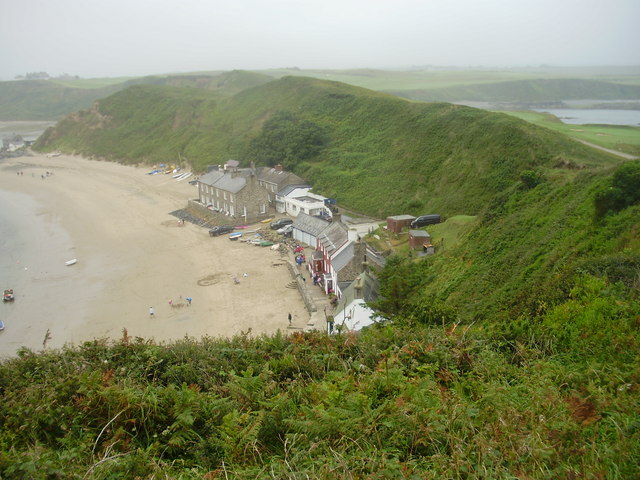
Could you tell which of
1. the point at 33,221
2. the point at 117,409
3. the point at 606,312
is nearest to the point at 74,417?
the point at 117,409

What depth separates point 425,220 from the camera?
31.2 meters

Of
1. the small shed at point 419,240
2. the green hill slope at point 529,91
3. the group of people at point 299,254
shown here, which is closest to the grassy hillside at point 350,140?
the small shed at point 419,240

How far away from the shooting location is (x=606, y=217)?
1545cm

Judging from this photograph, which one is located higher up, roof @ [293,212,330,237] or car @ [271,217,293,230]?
roof @ [293,212,330,237]

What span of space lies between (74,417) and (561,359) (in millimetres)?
8034

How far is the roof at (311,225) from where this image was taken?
3138 centimetres

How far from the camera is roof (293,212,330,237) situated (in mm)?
31383

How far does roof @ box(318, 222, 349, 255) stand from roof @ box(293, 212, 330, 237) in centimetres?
292

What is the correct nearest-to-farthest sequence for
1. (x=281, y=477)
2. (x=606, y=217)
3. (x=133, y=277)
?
(x=281, y=477) → (x=606, y=217) → (x=133, y=277)

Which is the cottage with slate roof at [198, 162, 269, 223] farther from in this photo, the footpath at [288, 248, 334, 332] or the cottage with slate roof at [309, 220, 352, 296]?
the cottage with slate roof at [309, 220, 352, 296]

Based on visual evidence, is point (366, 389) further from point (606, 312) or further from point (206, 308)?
point (206, 308)

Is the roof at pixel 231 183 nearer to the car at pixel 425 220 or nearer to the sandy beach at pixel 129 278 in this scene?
the sandy beach at pixel 129 278

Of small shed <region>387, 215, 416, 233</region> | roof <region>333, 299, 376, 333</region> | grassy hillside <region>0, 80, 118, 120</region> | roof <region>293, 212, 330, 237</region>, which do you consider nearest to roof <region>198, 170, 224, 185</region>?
roof <region>293, 212, 330, 237</region>

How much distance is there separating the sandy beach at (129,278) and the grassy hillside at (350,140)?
43.2ft
